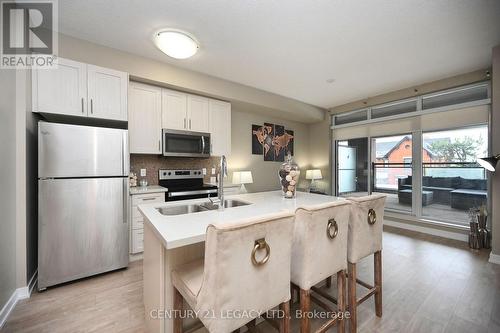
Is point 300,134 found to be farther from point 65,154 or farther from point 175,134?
point 65,154

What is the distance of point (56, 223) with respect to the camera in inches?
83.0

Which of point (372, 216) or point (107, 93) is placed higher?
point (107, 93)

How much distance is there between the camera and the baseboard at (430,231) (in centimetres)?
350

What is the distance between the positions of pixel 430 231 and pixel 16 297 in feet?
19.1

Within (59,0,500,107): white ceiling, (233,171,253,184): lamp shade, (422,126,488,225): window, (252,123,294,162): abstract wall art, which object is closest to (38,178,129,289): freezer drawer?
(59,0,500,107): white ceiling

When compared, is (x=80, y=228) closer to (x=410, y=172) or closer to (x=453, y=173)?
(x=410, y=172)

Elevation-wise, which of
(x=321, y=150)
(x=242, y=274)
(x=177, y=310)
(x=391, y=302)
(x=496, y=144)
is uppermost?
(x=321, y=150)

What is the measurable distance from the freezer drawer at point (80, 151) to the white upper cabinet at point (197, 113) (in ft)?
3.82

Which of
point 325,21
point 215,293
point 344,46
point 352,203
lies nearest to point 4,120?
point 215,293

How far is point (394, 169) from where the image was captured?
4.47 meters

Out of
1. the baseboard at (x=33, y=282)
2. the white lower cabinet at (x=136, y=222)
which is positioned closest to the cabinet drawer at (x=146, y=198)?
the white lower cabinet at (x=136, y=222)

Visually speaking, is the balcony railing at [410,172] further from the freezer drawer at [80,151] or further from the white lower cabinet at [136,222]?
the freezer drawer at [80,151]

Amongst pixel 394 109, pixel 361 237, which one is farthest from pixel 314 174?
pixel 361 237

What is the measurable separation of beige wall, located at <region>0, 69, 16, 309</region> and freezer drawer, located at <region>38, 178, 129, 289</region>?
20 cm
